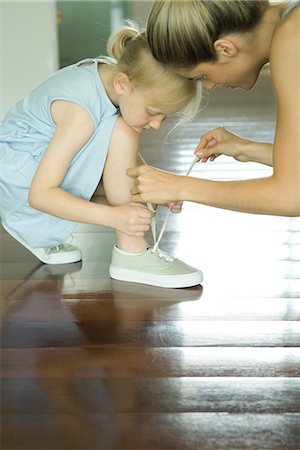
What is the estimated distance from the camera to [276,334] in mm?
1544

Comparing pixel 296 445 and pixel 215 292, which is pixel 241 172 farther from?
pixel 296 445

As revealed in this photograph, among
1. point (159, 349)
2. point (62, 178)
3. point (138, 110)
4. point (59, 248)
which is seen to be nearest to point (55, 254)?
point (59, 248)

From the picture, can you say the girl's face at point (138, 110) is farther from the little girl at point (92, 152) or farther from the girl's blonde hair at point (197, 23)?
the girl's blonde hair at point (197, 23)

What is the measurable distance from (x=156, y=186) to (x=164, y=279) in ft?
0.91

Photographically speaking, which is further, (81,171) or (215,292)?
(81,171)

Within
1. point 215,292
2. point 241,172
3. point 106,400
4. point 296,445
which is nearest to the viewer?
point 296,445

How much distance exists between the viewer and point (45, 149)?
2.01 metres

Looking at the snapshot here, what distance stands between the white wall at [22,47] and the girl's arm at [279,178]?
2663 mm

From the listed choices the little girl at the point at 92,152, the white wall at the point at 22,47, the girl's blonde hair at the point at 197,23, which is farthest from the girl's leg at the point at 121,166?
the white wall at the point at 22,47

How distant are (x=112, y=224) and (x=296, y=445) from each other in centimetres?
82

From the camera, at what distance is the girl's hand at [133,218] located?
180 cm

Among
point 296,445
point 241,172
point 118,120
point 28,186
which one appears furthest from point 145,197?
point 241,172

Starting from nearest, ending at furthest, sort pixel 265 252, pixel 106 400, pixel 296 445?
1. pixel 296 445
2. pixel 106 400
3. pixel 265 252

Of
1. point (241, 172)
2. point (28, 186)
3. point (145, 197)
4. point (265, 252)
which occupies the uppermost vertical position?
point (145, 197)
